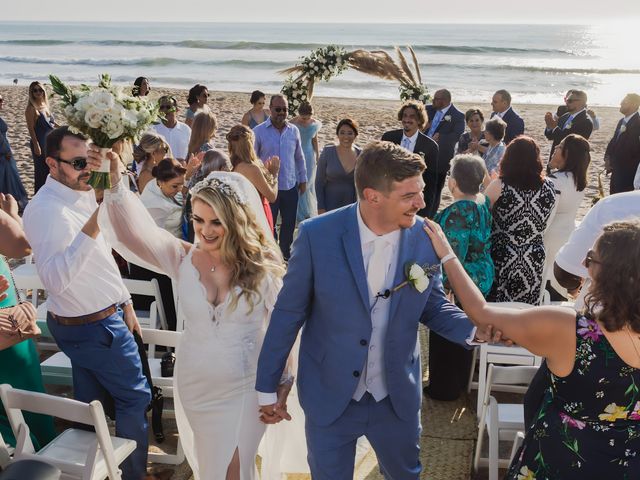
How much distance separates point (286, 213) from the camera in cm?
831

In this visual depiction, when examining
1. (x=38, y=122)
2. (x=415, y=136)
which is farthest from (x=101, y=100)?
(x=38, y=122)

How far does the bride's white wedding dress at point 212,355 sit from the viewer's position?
11.3 feet

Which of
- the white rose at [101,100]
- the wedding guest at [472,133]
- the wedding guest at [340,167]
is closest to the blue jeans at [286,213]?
the wedding guest at [340,167]

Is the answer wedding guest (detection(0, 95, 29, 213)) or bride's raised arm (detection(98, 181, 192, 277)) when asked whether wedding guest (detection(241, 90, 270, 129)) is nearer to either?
wedding guest (detection(0, 95, 29, 213))

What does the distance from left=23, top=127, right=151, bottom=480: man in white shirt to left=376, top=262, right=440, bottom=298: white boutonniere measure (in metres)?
1.56

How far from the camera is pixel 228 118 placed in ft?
67.2

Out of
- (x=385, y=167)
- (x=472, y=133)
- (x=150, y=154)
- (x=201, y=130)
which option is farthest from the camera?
(x=472, y=133)

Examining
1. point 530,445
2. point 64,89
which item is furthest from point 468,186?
point 64,89

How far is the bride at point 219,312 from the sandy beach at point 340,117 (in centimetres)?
844

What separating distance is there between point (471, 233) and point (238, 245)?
6.36 feet

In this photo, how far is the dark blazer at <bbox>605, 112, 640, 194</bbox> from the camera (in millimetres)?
10094

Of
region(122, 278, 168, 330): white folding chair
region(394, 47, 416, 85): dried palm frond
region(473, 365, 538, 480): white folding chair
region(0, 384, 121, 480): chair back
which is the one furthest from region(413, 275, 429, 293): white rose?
region(394, 47, 416, 85): dried palm frond

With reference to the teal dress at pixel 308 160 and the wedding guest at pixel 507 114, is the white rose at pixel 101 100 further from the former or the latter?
the wedding guest at pixel 507 114

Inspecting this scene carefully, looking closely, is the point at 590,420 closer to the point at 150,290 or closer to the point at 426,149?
the point at 150,290
